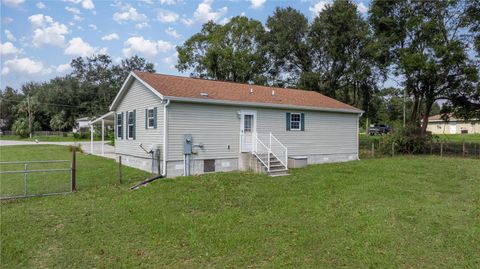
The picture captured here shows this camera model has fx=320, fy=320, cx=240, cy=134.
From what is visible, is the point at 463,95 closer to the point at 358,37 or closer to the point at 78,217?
the point at 358,37

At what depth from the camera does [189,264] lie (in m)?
4.50

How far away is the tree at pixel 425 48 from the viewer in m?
19.9

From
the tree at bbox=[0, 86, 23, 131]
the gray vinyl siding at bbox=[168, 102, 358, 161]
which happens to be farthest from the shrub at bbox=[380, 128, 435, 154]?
the tree at bbox=[0, 86, 23, 131]

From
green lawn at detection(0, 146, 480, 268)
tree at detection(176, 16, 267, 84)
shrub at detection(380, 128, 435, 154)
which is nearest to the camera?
green lawn at detection(0, 146, 480, 268)

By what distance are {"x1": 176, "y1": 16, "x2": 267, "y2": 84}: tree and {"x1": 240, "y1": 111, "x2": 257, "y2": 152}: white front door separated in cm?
1880

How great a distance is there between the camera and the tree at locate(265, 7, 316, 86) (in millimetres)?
28672

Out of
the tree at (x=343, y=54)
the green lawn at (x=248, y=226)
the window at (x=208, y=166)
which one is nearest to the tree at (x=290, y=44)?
the tree at (x=343, y=54)

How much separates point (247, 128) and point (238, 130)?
51cm

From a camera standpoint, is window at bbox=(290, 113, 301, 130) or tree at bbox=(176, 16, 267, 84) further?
tree at bbox=(176, 16, 267, 84)

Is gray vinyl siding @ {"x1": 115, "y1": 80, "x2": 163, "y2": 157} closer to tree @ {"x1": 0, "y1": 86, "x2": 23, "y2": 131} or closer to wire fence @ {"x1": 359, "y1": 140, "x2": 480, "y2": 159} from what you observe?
wire fence @ {"x1": 359, "y1": 140, "x2": 480, "y2": 159}

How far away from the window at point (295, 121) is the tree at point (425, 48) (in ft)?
32.6

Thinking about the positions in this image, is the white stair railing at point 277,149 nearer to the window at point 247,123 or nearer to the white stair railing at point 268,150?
the white stair railing at point 268,150

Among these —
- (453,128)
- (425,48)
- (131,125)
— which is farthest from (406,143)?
(453,128)

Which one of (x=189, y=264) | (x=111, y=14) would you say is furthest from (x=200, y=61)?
(x=189, y=264)
